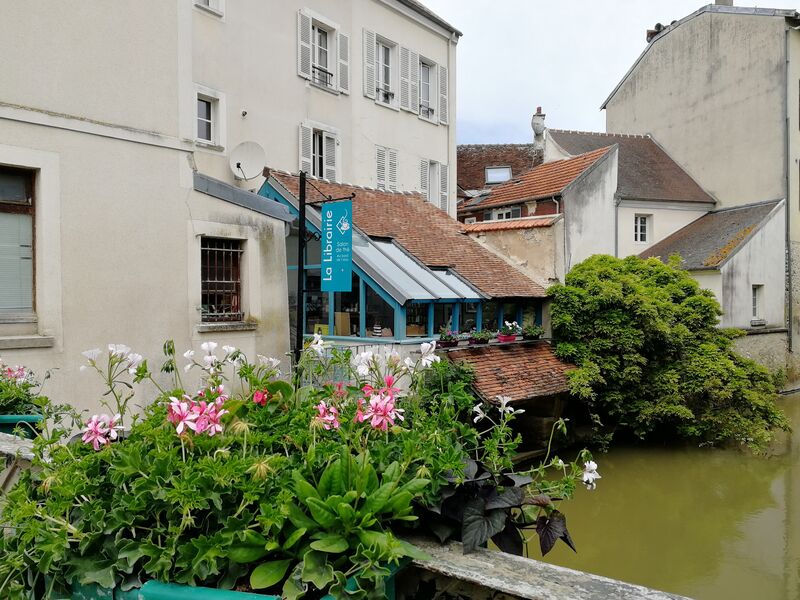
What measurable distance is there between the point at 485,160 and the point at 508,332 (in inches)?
611

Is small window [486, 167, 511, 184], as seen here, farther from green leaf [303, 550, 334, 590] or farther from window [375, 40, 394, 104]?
green leaf [303, 550, 334, 590]

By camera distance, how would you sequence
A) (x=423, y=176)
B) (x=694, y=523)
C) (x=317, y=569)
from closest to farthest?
(x=317, y=569)
(x=694, y=523)
(x=423, y=176)

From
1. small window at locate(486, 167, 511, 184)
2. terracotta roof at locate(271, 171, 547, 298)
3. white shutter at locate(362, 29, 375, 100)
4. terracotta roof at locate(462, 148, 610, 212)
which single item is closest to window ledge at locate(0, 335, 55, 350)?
terracotta roof at locate(271, 171, 547, 298)

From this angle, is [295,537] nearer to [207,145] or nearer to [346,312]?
[346,312]

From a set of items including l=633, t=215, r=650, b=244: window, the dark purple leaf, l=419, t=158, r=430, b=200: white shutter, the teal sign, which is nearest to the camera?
the dark purple leaf

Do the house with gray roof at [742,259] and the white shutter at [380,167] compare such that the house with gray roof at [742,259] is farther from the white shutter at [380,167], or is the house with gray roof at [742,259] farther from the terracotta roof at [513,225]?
the white shutter at [380,167]

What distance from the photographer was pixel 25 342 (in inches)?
250

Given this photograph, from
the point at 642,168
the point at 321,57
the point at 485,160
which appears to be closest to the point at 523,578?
the point at 321,57

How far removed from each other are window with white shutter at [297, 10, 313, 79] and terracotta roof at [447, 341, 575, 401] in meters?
7.01

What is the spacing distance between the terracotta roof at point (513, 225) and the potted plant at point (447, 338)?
402 centimetres

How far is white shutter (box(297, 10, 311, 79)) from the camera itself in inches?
536

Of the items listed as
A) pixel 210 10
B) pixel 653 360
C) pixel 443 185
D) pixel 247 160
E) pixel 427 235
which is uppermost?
pixel 210 10

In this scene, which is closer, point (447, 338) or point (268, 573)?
point (268, 573)

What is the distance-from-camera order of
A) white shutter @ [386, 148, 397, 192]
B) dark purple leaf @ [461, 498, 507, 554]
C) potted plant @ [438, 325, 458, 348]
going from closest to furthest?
dark purple leaf @ [461, 498, 507, 554] → potted plant @ [438, 325, 458, 348] → white shutter @ [386, 148, 397, 192]
